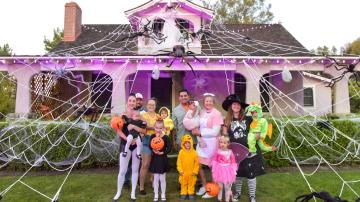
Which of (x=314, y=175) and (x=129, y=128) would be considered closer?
(x=129, y=128)

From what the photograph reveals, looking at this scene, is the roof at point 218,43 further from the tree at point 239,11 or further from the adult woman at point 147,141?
the tree at point 239,11

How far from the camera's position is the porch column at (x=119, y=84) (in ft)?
32.2

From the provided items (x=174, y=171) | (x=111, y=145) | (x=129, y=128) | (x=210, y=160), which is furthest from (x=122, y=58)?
(x=210, y=160)

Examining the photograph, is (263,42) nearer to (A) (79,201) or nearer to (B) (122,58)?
(B) (122,58)

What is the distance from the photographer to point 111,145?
7.08 metres

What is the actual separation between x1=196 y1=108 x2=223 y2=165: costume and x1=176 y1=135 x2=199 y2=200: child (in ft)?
0.50

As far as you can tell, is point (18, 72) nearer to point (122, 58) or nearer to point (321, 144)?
point (122, 58)

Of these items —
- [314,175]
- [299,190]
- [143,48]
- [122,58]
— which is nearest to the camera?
[299,190]

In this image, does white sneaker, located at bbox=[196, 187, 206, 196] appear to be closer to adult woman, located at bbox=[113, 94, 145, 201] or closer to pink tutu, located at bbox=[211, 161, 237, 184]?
pink tutu, located at bbox=[211, 161, 237, 184]

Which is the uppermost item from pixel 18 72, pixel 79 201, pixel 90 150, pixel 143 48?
pixel 143 48

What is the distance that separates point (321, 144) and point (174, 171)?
11.6 feet

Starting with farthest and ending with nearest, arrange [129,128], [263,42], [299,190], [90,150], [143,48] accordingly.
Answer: [263,42] → [143,48] → [90,150] → [299,190] → [129,128]

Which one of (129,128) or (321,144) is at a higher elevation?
(129,128)

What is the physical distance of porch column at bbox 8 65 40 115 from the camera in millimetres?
9992
